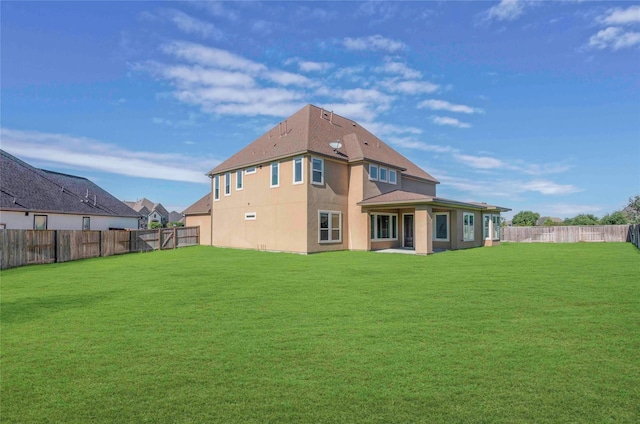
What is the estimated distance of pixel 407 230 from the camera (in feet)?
74.6

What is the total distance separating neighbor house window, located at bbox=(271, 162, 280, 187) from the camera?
1980cm

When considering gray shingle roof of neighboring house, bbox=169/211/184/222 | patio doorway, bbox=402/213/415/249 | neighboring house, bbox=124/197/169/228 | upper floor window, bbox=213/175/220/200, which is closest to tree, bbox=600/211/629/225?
patio doorway, bbox=402/213/415/249

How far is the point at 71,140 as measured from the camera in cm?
2416

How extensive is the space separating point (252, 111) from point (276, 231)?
7745 millimetres

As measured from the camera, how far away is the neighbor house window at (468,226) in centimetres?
2206

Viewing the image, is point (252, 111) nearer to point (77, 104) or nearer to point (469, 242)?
point (77, 104)

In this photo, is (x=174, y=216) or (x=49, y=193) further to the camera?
(x=174, y=216)

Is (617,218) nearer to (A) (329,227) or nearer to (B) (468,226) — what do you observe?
(B) (468,226)

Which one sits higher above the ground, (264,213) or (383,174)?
(383,174)

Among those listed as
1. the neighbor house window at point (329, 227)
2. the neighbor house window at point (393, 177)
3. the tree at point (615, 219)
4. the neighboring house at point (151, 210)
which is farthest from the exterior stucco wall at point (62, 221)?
the tree at point (615, 219)

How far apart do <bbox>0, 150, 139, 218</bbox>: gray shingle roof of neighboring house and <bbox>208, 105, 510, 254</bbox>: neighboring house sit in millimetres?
12694

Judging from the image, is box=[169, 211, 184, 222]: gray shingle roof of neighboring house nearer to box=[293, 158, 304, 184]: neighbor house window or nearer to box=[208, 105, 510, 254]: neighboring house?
box=[208, 105, 510, 254]: neighboring house

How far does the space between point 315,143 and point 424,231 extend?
795 centimetres

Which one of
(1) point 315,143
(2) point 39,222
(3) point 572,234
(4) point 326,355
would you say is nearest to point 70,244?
(2) point 39,222
